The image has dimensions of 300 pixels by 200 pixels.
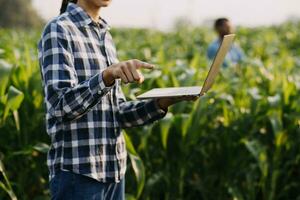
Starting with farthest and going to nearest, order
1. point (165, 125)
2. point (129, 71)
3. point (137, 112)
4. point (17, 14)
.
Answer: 1. point (17, 14)
2. point (165, 125)
3. point (137, 112)
4. point (129, 71)

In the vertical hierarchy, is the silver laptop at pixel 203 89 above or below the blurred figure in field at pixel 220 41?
above

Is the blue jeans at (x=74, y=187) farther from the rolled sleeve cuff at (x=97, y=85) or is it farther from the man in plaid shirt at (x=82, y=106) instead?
the rolled sleeve cuff at (x=97, y=85)

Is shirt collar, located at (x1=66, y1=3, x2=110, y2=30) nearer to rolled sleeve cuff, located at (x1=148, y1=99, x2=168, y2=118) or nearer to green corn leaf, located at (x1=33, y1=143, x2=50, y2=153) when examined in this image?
rolled sleeve cuff, located at (x1=148, y1=99, x2=168, y2=118)

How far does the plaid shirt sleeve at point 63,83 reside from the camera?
1874 mm

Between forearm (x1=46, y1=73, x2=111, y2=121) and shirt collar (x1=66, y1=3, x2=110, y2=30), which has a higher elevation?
shirt collar (x1=66, y1=3, x2=110, y2=30)

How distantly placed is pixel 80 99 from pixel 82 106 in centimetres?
3

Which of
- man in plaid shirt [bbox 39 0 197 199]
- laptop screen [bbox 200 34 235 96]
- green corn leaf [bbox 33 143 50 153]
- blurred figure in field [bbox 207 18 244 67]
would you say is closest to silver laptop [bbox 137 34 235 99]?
laptop screen [bbox 200 34 235 96]

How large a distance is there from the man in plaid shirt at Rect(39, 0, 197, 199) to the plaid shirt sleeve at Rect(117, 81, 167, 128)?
0.14 ft

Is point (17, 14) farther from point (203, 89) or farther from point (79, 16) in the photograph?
point (203, 89)

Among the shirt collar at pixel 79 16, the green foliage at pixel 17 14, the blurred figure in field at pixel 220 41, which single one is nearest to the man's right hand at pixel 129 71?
Result: the shirt collar at pixel 79 16

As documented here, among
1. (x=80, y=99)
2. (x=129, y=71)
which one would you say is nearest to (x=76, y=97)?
(x=80, y=99)

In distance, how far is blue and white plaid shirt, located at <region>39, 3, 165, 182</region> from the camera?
75.3 inches

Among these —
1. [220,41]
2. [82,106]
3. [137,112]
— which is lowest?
[220,41]

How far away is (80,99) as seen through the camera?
1878 mm
